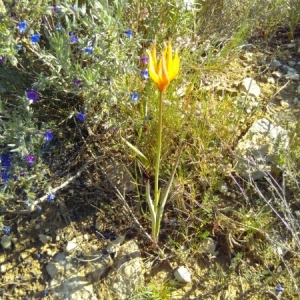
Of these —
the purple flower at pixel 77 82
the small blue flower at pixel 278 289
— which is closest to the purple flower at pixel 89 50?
the purple flower at pixel 77 82

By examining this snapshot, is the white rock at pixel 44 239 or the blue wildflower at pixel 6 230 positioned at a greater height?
the blue wildflower at pixel 6 230

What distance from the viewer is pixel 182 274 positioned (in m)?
2.05

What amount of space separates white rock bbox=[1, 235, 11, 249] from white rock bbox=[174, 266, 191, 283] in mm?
813

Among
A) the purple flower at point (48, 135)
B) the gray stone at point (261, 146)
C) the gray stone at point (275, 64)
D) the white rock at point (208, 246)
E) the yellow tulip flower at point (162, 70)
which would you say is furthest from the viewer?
the gray stone at point (275, 64)

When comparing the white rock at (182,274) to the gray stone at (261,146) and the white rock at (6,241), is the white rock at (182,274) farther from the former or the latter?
the white rock at (6,241)

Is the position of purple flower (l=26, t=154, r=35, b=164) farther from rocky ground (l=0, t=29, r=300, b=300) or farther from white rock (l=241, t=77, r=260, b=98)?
white rock (l=241, t=77, r=260, b=98)

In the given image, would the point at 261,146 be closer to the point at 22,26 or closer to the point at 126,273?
the point at 126,273

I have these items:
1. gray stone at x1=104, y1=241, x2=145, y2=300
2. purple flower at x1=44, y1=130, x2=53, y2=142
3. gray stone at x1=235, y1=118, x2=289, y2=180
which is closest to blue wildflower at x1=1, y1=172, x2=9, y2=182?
purple flower at x1=44, y1=130, x2=53, y2=142

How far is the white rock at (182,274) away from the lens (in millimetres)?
2043

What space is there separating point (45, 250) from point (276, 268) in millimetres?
1082

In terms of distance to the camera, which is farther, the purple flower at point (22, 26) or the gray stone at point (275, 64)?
the gray stone at point (275, 64)

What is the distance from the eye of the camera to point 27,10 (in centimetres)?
179

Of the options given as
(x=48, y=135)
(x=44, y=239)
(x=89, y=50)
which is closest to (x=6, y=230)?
(x=44, y=239)

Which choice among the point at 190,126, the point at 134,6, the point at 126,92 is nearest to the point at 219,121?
the point at 190,126
